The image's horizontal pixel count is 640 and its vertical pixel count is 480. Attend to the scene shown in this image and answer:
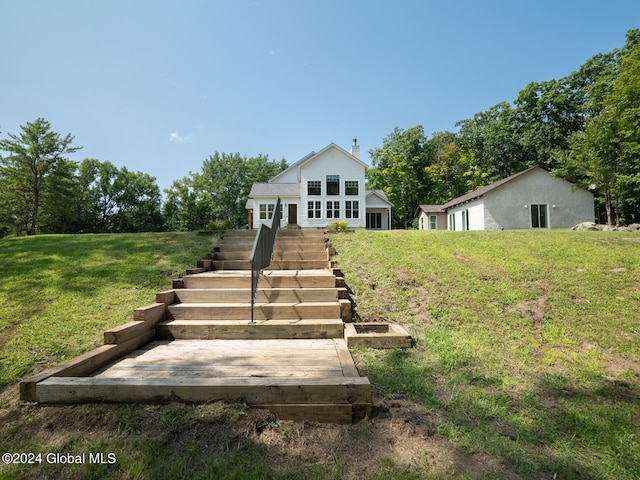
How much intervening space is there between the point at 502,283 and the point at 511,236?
3977 millimetres

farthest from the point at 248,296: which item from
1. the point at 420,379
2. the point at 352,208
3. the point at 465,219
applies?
the point at 465,219

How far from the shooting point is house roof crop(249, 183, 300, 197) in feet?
73.5

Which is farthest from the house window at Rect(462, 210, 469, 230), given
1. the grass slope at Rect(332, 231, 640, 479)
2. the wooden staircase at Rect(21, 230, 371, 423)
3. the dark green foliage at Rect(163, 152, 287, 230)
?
the dark green foliage at Rect(163, 152, 287, 230)

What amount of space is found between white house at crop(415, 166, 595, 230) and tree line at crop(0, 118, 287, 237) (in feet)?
80.7

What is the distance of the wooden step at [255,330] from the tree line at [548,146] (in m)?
21.7

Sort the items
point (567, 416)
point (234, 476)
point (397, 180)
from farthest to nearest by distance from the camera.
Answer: point (397, 180) < point (567, 416) < point (234, 476)

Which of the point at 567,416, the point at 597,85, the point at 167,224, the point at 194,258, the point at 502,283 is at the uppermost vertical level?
the point at 597,85

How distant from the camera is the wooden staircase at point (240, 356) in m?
2.24

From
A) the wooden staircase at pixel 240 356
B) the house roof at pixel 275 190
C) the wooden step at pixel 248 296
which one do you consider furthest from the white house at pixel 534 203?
the wooden step at pixel 248 296

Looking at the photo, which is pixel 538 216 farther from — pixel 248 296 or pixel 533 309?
pixel 248 296

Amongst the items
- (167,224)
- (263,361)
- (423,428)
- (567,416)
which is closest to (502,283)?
(567,416)

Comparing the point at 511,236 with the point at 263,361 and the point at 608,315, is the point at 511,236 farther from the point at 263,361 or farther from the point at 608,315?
the point at 263,361

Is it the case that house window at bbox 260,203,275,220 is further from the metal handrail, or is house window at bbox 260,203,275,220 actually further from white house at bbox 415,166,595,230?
the metal handrail

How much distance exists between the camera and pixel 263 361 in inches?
117
